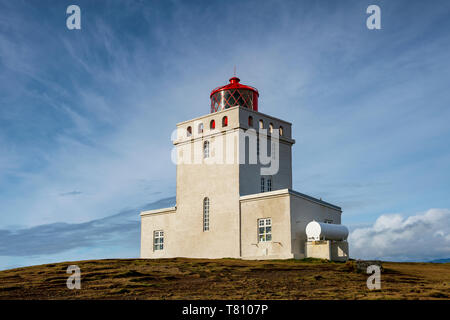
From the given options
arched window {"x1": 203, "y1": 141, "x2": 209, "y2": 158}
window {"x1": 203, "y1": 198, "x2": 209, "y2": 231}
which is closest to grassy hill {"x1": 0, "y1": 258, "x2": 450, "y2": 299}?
window {"x1": 203, "y1": 198, "x2": 209, "y2": 231}

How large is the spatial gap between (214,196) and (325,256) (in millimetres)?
8259

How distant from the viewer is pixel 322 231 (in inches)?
990

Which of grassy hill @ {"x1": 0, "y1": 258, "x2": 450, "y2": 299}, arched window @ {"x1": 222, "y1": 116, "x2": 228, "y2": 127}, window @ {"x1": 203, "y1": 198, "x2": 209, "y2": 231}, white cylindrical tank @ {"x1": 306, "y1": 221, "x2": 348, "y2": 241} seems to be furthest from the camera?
window @ {"x1": 203, "y1": 198, "x2": 209, "y2": 231}

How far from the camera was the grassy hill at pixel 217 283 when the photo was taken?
1272 centimetres

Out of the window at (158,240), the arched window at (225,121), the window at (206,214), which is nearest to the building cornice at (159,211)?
the window at (158,240)

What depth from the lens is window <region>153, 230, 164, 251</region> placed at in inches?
1304

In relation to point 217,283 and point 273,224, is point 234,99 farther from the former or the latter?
point 217,283

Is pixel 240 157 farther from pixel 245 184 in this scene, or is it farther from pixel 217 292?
pixel 217 292

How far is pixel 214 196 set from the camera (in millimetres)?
29391

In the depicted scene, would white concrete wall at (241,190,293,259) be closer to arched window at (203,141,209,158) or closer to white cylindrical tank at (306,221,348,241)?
white cylindrical tank at (306,221,348,241)

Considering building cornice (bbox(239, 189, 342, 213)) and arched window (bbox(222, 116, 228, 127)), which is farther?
arched window (bbox(222, 116, 228, 127))

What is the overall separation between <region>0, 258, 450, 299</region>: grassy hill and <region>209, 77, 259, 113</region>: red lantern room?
41.5ft
